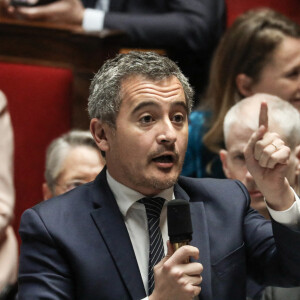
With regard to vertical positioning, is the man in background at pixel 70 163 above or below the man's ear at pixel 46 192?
above

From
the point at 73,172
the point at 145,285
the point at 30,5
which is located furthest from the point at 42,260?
the point at 30,5

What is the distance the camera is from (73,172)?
1.78m

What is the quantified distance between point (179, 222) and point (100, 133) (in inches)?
11.8

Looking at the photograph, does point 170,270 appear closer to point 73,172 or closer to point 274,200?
point 274,200

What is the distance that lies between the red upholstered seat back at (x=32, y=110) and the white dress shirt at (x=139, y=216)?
799 mm

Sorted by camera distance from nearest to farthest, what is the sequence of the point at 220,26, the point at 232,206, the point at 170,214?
the point at 170,214
the point at 232,206
the point at 220,26

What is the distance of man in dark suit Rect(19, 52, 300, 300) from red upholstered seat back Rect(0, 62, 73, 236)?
2.47 feet

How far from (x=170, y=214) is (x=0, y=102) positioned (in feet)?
2.89

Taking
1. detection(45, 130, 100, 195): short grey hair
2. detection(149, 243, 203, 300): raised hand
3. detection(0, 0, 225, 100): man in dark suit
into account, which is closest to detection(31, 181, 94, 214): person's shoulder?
detection(149, 243, 203, 300): raised hand

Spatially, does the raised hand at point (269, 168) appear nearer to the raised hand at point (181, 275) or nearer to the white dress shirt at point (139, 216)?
the white dress shirt at point (139, 216)

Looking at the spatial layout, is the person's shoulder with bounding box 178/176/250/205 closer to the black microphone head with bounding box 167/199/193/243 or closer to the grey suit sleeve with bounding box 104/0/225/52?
the black microphone head with bounding box 167/199/193/243

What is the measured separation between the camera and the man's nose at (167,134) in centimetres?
116

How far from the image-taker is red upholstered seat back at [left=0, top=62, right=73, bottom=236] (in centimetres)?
200

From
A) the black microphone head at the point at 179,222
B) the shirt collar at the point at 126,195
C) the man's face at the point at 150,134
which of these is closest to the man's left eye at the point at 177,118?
the man's face at the point at 150,134
